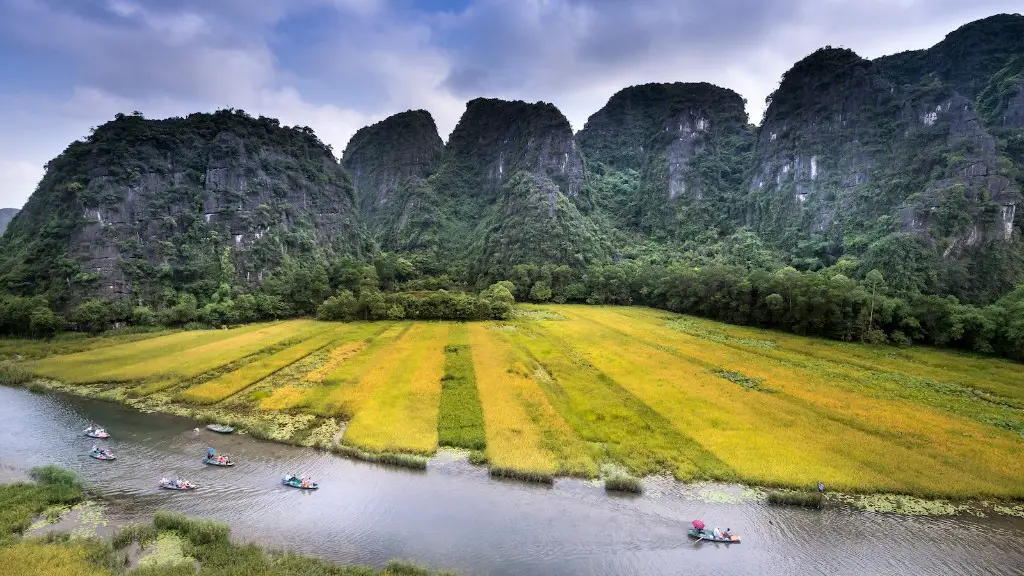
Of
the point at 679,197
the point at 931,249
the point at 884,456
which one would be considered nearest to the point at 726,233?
the point at 679,197

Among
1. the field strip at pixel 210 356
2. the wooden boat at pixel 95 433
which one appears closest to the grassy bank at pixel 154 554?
the wooden boat at pixel 95 433

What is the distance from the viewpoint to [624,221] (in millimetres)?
138500

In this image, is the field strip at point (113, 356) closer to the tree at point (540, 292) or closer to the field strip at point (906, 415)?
the tree at point (540, 292)

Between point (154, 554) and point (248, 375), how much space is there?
23.7 metres

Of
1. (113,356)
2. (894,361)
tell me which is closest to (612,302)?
(894,361)

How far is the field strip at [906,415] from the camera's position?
23.4m

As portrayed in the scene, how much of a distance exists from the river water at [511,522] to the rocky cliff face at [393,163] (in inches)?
5286

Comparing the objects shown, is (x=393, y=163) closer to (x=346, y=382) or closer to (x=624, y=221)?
(x=624, y=221)

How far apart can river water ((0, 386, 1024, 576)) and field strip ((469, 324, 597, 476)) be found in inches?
60.3

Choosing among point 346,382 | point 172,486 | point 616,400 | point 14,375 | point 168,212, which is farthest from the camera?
point 168,212

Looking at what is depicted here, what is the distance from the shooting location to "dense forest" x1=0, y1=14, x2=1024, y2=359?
63312mm

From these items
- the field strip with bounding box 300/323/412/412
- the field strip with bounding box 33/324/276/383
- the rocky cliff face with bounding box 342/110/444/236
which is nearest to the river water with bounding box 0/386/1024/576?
the field strip with bounding box 300/323/412/412

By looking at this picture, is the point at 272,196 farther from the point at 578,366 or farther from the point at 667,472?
the point at 667,472

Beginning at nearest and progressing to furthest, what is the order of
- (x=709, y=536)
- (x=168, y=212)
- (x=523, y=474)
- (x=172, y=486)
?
(x=709, y=536) < (x=172, y=486) < (x=523, y=474) < (x=168, y=212)
